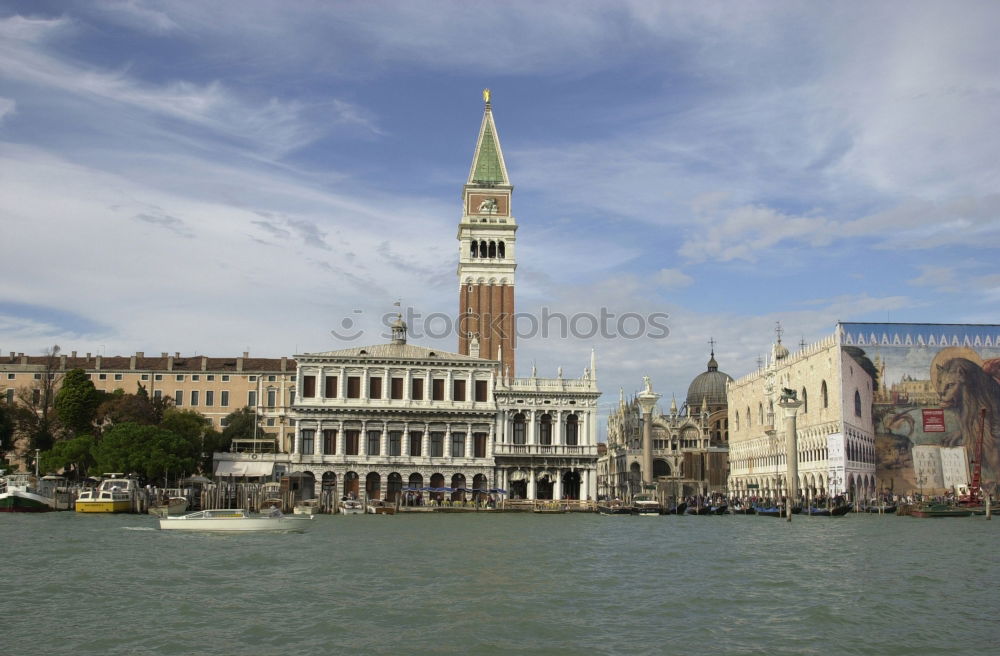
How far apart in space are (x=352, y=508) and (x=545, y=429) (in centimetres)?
1376

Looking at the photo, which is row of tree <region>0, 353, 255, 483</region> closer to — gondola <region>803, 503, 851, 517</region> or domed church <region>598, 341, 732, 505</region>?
gondola <region>803, 503, 851, 517</region>

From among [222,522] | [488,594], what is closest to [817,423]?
[222,522]

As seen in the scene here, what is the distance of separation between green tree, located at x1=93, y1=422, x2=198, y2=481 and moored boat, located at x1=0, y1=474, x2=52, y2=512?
4522 mm

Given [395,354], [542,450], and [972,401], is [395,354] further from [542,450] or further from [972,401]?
[972,401]

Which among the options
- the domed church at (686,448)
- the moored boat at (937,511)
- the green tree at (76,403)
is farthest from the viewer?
the domed church at (686,448)

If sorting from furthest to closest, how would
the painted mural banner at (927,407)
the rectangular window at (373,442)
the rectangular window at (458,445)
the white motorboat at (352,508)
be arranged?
the painted mural banner at (927,407) < the rectangular window at (458,445) < the rectangular window at (373,442) < the white motorboat at (352,508)

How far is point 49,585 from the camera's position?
21.8 metres

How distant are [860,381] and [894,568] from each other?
45069 millimetres

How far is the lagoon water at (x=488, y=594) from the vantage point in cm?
1645

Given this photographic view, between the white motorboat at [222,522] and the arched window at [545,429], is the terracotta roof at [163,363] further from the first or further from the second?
the white motorboat at [222,522]

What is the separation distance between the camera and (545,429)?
6225 cm

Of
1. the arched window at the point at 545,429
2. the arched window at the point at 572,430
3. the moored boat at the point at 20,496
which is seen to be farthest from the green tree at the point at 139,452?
the arched window at the point at 572,430

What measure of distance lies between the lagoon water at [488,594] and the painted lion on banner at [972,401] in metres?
36.9

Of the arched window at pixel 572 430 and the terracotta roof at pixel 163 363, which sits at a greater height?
the terracotta roof at pixel 163 363
